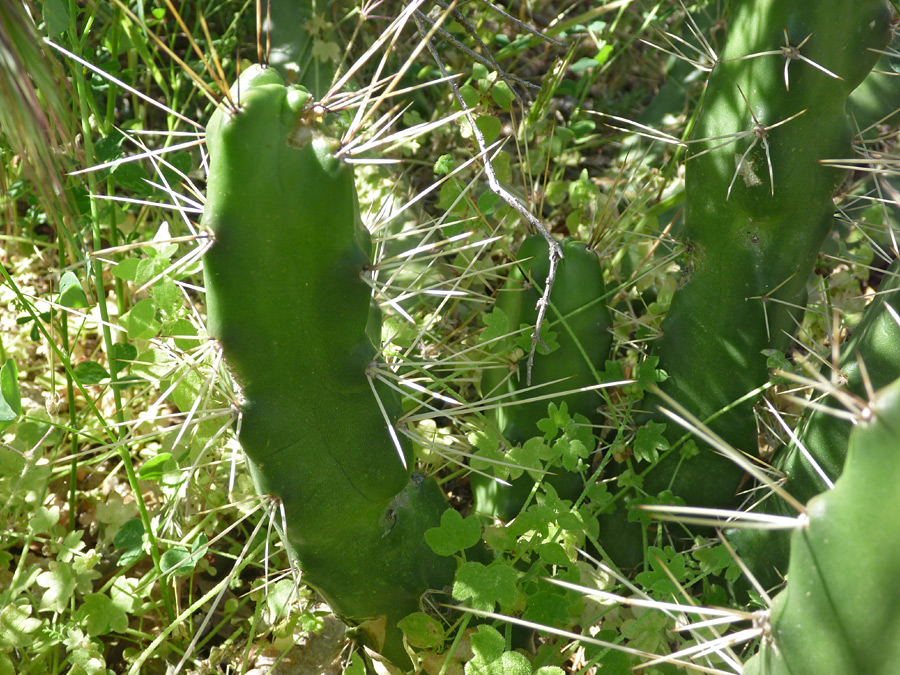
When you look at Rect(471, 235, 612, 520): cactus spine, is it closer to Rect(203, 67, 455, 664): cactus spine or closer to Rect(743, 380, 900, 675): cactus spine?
Rect(203, 67, 455, 664): cactus spine

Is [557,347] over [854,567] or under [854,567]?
under

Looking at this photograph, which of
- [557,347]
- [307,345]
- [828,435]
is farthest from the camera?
[557,347]

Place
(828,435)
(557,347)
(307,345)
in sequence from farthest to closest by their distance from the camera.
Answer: (557,347)
(828,435)
(307,345)

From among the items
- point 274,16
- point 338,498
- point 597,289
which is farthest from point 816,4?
point 274,16

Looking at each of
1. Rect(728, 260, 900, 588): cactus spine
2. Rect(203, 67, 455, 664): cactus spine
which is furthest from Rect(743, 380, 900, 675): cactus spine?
A: Rect(203, 67, 455, 664): cactus spine

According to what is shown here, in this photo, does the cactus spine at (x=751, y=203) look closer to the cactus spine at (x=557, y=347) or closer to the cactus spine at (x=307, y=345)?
the cactus spine at (x=557, y=347)

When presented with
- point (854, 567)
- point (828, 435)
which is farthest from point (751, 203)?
point (854, 567)

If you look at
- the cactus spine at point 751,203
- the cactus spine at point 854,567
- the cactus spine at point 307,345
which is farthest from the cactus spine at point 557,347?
the cactus spine at point 854,567

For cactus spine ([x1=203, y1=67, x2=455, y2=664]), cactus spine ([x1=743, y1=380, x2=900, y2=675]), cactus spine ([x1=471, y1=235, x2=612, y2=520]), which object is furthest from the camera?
cactus spine ([x1=471, y1=235, x2=612, y2=520])

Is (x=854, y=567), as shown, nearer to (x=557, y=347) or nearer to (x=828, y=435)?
(x=828, y=435)
